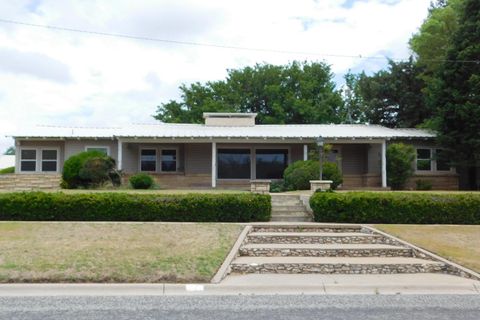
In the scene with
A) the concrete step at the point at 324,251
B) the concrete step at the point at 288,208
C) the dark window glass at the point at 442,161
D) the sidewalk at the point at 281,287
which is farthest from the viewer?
the dark window glass at the point at 442,161

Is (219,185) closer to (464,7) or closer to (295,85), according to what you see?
(464,7)

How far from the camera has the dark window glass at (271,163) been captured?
2553 cm

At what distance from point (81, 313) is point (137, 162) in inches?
779

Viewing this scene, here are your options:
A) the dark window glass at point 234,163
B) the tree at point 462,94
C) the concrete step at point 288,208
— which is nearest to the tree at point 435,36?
the tree at point 462,94

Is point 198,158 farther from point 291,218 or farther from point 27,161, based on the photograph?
point 291,218

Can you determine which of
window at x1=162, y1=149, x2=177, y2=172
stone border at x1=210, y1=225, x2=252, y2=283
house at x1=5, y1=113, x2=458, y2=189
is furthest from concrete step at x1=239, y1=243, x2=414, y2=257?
window at x1=162, y1=149, x2=177, y2=172

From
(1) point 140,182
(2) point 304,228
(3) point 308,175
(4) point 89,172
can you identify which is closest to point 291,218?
(2) point 304,228

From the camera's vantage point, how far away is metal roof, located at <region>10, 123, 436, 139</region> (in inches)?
917

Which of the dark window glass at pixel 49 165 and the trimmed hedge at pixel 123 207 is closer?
the trimmed hedge at pixel 123 207

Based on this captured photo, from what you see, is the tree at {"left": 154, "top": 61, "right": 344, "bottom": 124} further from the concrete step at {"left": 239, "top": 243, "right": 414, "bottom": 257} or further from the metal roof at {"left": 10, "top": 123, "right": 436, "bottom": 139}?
the concrete step at {"left": 239, "top": 243, "right": 414, "bottom": 257}

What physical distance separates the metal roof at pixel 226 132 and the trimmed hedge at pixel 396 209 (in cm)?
981

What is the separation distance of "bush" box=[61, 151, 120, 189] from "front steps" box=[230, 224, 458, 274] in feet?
37.3

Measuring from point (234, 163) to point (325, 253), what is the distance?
51.5ft

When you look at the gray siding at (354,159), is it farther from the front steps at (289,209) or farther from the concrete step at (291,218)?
the concrete step at (291,218)
